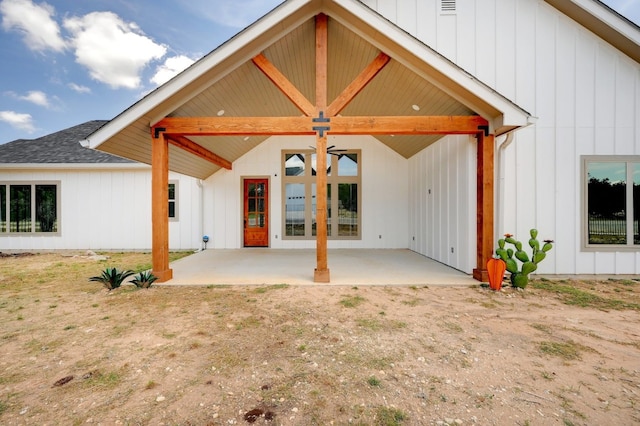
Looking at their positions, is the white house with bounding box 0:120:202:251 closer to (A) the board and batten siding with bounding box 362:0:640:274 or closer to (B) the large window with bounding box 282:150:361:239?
(B) the large window with bounding box 282:150:361:239

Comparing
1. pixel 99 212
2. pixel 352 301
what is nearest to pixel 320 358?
pixel 352 301

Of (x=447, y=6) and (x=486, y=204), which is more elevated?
(x=447, y=6)

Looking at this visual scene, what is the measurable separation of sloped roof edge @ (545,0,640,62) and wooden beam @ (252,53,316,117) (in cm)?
509

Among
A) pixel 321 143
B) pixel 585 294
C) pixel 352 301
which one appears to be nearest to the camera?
pixel 352 301

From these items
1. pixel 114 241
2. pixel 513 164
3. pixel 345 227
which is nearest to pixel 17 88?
pixel 114 241

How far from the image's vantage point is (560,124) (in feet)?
16.9

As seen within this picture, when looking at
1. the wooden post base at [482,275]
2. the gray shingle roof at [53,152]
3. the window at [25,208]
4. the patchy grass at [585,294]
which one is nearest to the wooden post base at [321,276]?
the wooden post base at [482,275]

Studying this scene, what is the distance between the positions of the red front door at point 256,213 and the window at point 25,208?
5.85 meters

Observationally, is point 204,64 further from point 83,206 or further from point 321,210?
point 83,206

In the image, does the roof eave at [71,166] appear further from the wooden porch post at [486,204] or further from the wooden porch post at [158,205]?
the wooden porch post at [486,204]

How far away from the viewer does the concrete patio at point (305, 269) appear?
4805 millimetres

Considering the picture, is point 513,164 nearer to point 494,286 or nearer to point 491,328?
point 494,286

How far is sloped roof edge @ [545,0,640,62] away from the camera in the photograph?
4.67 m

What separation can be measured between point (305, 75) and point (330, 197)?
3928 millimetres
